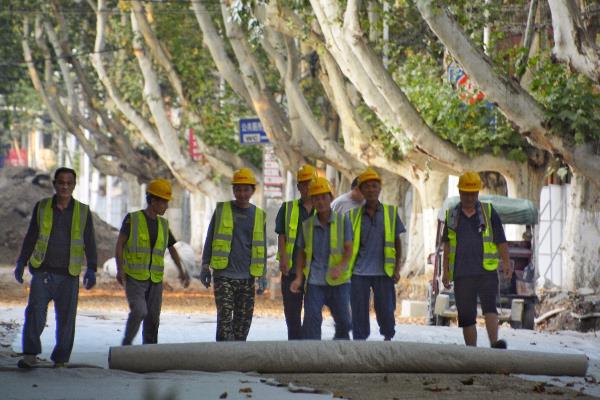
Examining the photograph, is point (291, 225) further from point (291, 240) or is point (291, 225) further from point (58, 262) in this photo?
point (58, 262)

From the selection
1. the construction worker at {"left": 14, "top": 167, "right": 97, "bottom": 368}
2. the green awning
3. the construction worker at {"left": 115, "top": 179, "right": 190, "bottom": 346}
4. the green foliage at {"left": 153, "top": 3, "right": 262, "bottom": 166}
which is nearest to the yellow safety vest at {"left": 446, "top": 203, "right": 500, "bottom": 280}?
the construction worker at {"left": 115, "top": 179, "right": 190, "bottom": 346}

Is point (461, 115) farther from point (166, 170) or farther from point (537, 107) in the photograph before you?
point (166, 170)

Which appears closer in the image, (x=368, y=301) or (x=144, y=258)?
(x=144, y=258)

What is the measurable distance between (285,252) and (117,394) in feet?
11.6

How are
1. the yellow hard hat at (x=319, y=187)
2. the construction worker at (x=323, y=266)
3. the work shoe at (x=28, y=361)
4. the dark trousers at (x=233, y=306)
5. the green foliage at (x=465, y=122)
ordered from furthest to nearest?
the green foliage at (x=465, y=122), the dark trousers at (x=233, y=306), the construction worker at (x=323, y=266), the yellow hard hat at (x=319, y=187), the work shoe at (x=28, y=361)

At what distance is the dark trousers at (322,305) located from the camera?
13688 mm

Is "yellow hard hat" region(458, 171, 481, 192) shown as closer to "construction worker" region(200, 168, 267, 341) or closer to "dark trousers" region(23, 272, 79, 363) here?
"construction worker" region(200, 168, 267, 341)

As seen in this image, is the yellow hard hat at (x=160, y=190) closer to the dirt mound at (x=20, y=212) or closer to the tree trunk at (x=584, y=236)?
the tree trunk at (x=584, y=236)

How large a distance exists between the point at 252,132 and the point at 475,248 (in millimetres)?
23093

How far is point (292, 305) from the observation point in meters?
14.2

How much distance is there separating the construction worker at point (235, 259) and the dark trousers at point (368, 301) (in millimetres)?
920

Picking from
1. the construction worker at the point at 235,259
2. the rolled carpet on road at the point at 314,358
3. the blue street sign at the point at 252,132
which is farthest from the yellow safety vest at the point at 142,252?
the blue street sign at the point at 252,132

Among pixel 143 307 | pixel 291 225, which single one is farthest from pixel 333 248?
pixel 143 307

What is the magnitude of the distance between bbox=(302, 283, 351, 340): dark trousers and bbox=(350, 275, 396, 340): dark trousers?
0.49 m
